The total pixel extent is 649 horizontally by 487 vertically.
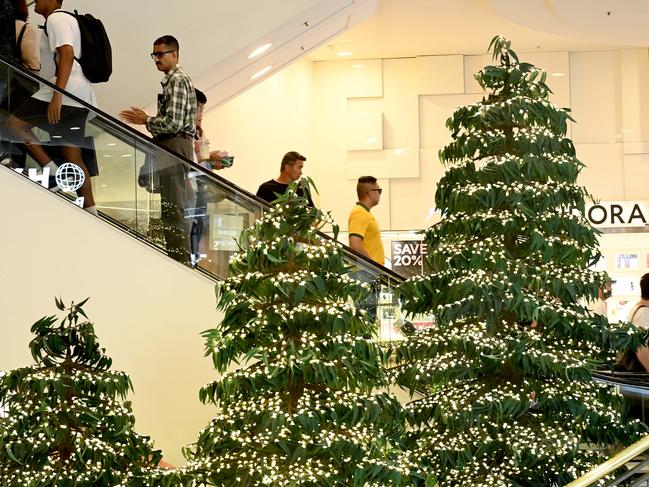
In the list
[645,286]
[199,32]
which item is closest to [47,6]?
[199,32]

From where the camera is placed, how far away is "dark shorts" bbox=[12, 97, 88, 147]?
729cm

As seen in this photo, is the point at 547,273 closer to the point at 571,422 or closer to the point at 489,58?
the point at 571,422

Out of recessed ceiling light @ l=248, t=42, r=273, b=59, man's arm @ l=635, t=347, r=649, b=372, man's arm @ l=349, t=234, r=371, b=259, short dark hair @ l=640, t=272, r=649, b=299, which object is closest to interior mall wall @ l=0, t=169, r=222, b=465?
man's arm @ l=349, t=234, r=371, b=259

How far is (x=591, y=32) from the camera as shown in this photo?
1445 cm

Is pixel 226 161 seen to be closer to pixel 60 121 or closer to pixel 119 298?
pixel 119 298

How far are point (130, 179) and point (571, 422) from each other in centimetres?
324

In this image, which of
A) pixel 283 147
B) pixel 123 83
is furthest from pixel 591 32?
pixel 123 83

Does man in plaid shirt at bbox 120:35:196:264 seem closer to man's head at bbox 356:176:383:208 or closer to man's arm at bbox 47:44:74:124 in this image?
man's arm at bbox 47:44:74:124

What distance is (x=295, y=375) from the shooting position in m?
5.20

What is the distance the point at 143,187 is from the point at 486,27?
9035 mm

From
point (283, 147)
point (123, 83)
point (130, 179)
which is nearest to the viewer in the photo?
point (130, 179)

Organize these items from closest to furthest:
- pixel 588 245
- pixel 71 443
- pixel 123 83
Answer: pixel 71 443 → pixel 588 245 → pixel 123 83

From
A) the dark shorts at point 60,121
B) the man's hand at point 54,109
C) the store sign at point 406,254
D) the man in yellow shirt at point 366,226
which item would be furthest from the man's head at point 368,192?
the store sign at point 406,254

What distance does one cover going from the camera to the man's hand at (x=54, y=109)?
7.28m
